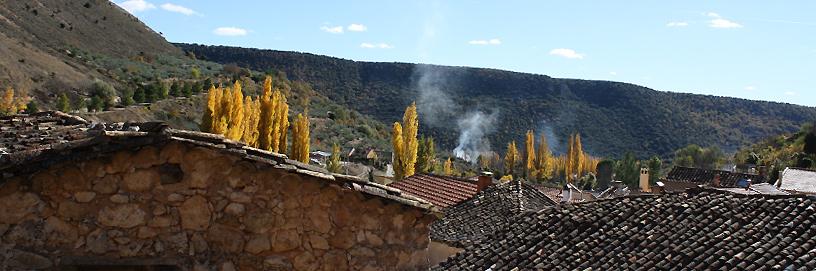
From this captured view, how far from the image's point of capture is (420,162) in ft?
177

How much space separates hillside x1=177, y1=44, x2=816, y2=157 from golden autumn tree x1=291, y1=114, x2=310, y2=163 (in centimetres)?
5466

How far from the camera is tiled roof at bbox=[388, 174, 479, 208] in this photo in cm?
2155

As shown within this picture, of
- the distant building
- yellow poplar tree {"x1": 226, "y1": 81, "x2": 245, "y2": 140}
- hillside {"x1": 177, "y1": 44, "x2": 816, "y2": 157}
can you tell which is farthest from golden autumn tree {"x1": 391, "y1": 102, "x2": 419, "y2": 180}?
hillside {"x1": 177, "y1": 44, "x2": 816, "y2": 157}

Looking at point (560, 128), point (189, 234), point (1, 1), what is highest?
point (1, 1)

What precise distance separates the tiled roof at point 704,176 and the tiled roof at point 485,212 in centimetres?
2811

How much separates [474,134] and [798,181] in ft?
→ 232

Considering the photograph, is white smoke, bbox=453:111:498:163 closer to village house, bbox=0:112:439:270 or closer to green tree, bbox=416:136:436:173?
green tree, bbox=416:136:436:173

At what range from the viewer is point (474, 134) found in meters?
104

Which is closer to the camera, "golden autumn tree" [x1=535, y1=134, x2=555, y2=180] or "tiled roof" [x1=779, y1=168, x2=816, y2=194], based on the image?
"tiled roof" [x1=779, y1=168, x2=816, y2=194]

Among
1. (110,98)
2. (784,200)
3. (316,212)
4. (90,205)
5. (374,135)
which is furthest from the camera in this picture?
(374,135)

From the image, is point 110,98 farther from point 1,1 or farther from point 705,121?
point 705,121

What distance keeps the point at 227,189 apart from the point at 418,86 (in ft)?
353

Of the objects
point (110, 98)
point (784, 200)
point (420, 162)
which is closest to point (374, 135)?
point (420, 162)

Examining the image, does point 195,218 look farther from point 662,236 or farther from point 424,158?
point 424,158
